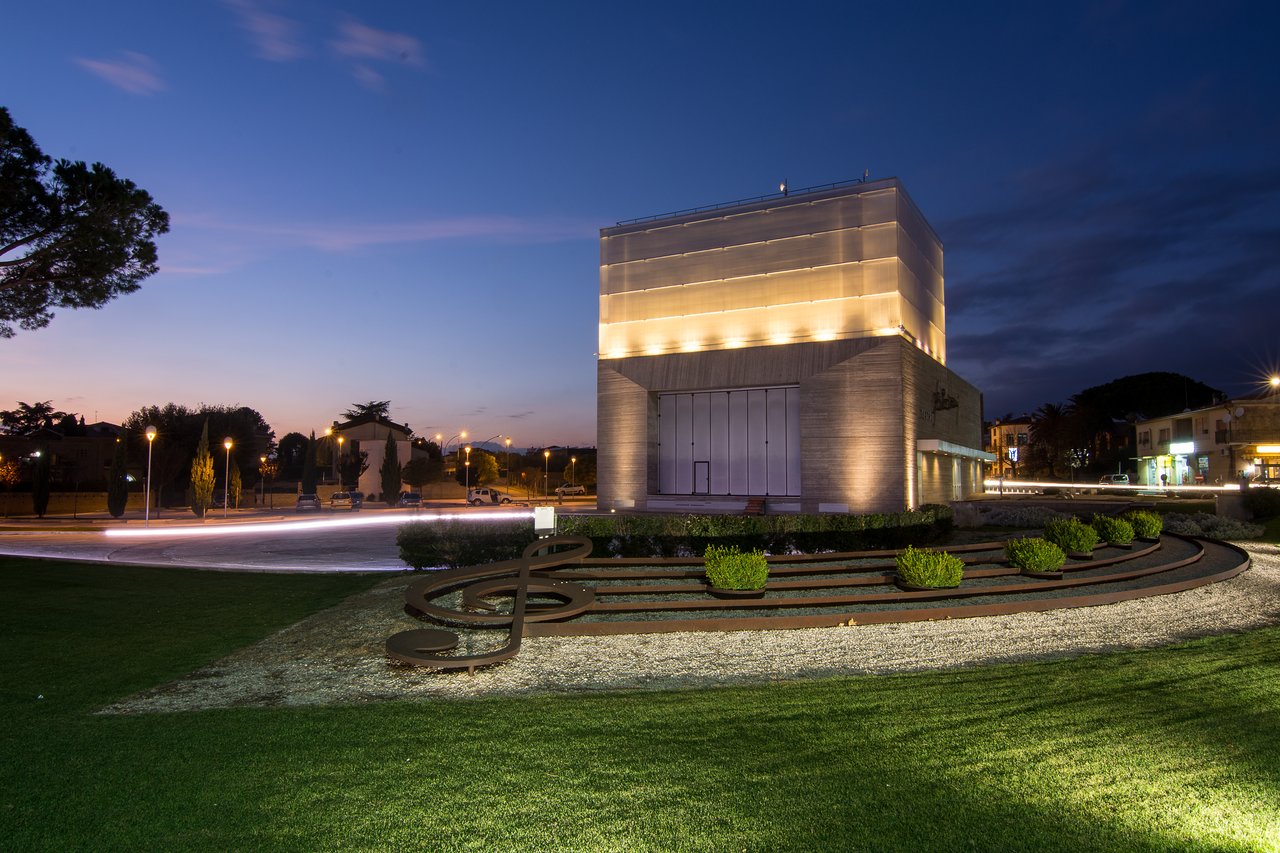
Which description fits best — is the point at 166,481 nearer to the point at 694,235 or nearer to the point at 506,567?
the point at 694,235

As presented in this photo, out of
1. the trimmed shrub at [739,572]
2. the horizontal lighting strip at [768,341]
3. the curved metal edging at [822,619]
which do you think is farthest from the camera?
the horizontal lighting strip at [768,341]

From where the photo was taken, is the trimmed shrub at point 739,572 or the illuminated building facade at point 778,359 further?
the illuminated building facade at point 778,359

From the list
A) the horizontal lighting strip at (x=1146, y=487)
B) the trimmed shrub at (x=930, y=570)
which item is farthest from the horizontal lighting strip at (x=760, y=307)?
the trimmed shrub at (x=930, y=570)

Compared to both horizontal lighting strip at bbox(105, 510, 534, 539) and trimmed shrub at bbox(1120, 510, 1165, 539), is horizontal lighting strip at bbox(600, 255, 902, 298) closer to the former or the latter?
horizontal lighting strip at bbox(105, 510, 534, 539)

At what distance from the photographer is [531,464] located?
123m

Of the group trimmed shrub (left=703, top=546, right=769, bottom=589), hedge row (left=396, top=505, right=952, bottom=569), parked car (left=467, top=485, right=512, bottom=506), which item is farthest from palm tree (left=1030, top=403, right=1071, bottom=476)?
trimmed shrub (left=703, top=546, right=769, bottom=589)

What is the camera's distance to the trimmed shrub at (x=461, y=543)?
682 inches

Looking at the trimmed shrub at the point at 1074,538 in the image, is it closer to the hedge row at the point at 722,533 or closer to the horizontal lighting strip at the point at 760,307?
the hedge row at the point at 722,533

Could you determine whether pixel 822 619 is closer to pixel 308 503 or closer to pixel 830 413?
pixel 830 413

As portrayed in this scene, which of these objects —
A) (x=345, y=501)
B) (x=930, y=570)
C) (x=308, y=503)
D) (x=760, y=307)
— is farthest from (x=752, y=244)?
(x=345, y=501)

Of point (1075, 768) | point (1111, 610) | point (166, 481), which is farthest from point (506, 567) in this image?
point (166, 481)

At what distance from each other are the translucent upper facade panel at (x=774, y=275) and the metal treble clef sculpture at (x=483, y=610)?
87.6ft

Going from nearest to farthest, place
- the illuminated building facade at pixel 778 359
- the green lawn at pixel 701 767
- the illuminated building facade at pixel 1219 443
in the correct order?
the green lawn at pixel 701 767 < the illuminated building facade at pixel 778 359 < the illuminated building facade at pixel 1219 443

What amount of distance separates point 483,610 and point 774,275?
2933 centimetres
